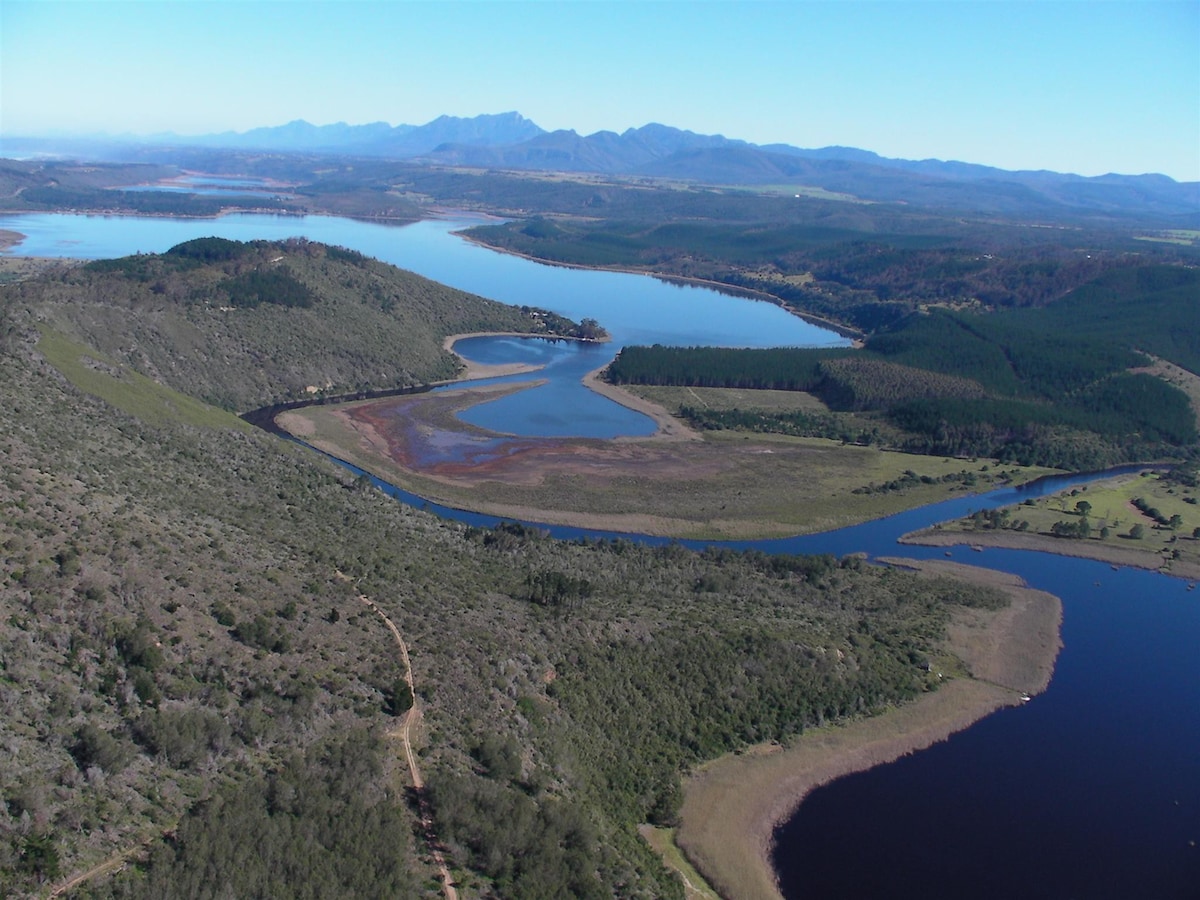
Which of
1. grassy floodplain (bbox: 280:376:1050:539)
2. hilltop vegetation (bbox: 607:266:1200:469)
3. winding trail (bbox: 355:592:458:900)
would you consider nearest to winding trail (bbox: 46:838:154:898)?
winding trail (bbox: 355:592:458:900)

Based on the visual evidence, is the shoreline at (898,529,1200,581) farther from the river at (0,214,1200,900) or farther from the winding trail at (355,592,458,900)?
the winding trail at (355,592,458,900)

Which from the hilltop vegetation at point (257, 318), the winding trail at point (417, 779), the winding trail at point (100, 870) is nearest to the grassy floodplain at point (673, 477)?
the hilltop vegetation at point (257, 318)

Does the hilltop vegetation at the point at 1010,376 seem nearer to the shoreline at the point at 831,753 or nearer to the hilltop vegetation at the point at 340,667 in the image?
the hilltop vegetation at the point at 340,667

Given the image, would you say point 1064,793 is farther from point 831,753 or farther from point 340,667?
point 340,667

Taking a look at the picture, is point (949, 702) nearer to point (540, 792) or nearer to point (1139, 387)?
point (540, 792)

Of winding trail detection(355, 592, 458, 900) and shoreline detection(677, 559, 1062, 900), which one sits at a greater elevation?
winding trail detection(355, 592, 458, 900)

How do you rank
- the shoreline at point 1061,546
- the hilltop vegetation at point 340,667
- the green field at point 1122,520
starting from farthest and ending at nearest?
the green field at point 1122,520 < the shoreline at point 1061,546 < the hilltop vegetation at point 340,667
